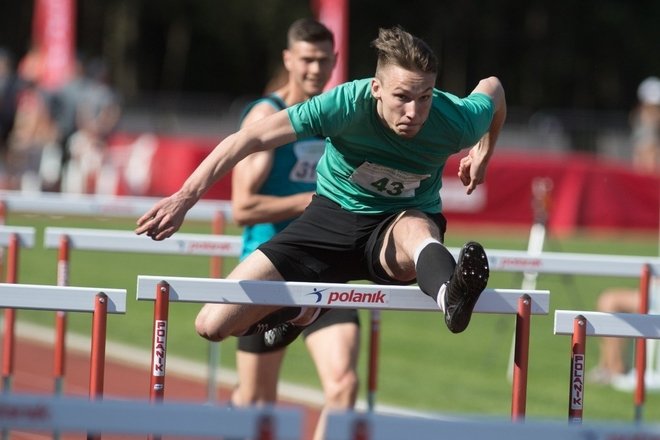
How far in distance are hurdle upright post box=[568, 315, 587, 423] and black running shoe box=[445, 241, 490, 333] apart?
36cm

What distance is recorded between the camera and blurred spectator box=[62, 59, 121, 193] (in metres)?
20.9

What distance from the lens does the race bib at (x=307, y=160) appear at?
21.9ft

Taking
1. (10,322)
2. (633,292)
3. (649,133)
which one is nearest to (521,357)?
(10,322)

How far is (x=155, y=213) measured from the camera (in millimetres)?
4809

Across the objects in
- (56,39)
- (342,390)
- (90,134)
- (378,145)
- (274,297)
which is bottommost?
(342,390)

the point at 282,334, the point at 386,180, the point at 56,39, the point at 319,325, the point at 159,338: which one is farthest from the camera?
the point at 56,39

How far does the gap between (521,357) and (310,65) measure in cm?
243

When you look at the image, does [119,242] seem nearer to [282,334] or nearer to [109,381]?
[282,334]

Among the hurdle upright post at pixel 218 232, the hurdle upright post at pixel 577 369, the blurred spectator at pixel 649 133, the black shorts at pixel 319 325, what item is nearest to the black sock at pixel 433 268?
the hurdle upright post at pixel 577 369

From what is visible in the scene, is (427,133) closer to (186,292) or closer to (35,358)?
(186,292)

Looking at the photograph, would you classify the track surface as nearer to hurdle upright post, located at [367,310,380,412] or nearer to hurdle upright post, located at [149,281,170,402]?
hurdle upright post, located at [367,310,380,412]

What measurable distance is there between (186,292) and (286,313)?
83 centimetres

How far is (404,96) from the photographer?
5078 mm

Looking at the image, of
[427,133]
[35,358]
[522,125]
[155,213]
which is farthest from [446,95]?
Result: [522,125]
